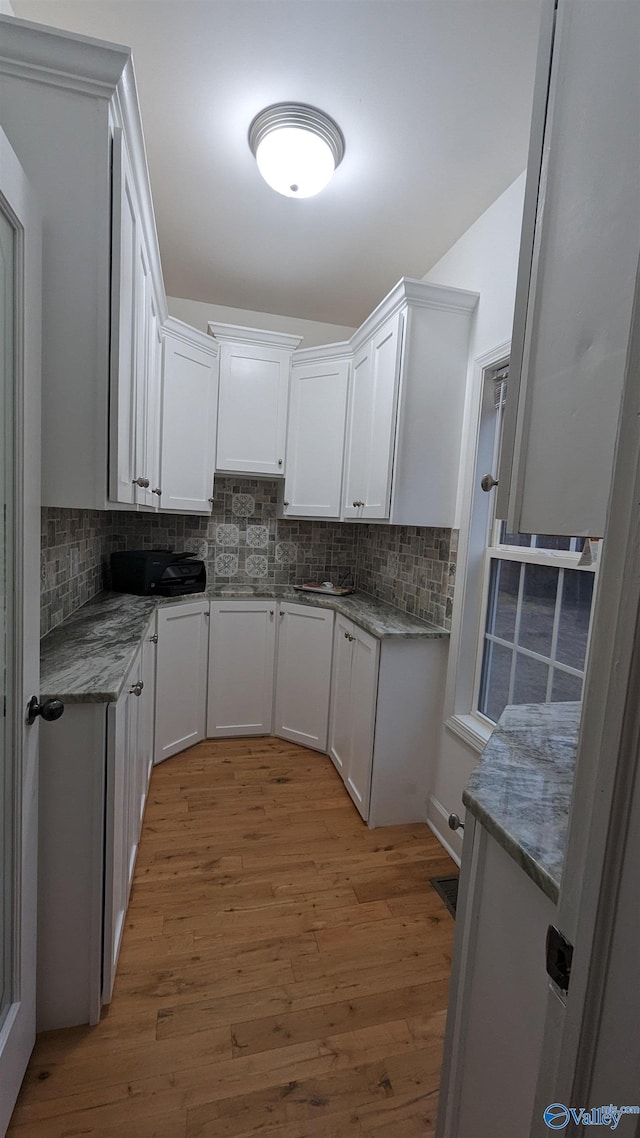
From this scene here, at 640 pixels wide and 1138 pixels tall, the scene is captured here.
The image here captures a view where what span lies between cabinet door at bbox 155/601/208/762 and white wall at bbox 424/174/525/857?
1.41m

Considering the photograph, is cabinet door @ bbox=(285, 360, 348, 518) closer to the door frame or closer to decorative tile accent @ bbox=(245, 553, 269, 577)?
decorative tile accent @ bbox=(245, 553, 269, 577)

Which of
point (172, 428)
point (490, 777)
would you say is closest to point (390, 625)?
point (490, 777)

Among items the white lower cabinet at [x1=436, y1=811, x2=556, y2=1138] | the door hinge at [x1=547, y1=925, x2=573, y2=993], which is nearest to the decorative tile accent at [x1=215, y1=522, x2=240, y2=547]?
the white lower cabinet at [x1=436, y1=811, x2=556, y2=1138]

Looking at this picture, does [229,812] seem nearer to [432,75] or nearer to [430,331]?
[430,331]

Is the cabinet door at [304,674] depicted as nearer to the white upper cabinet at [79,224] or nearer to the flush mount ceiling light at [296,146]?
the white upper cabinet at [79,224]

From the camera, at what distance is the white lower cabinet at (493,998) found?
0.66 metres

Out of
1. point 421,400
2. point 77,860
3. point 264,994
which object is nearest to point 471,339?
point 421,400

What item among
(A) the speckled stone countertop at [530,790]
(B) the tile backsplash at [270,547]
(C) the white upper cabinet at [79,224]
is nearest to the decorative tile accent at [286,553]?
(B) the tile backsplash at [270,547]

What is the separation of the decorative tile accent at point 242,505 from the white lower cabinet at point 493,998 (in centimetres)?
268

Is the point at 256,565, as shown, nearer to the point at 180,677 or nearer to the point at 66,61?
the point at 180,677

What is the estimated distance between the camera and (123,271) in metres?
1.27

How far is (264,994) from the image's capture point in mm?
1379

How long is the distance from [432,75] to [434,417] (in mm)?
1116

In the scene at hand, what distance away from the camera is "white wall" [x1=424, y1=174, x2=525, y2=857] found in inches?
73.3
